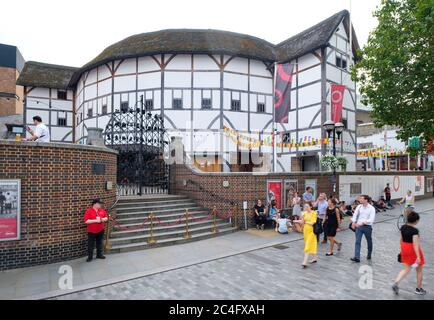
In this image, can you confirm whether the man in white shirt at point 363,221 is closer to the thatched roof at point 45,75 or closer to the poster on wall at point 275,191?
the poster on wall at point 275,191

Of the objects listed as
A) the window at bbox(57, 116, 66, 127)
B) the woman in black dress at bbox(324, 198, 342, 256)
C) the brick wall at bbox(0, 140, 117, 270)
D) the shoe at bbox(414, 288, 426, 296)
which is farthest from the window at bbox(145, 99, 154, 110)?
the shoe at bbox(414, 288, 426, 296)

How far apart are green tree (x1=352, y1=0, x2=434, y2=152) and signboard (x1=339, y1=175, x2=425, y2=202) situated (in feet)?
16.4

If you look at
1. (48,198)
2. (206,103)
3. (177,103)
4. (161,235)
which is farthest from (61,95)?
(161,235)

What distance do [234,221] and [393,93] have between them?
9.05m

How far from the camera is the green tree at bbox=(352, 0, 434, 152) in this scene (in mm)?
10742

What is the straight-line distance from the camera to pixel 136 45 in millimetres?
22031

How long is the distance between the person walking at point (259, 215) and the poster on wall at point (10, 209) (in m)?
8.47

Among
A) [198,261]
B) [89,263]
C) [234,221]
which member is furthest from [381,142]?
[89,263]

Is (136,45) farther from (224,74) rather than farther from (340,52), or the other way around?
(340,52)

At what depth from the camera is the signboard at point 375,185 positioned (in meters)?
16.6

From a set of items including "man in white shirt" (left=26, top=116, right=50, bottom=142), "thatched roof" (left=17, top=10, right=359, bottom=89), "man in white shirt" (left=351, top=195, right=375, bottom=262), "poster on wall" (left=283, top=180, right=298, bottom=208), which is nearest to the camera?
"man in white shirt" (left=351, top=195, right=375, bottom=262)

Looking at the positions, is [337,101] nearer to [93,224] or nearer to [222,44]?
[222,44]

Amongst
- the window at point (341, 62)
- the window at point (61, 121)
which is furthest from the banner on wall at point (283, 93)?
the window at point (61, 121)

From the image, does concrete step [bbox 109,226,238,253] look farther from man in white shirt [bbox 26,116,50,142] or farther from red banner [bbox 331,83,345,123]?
red banner [bbox 331,83,345,123]
